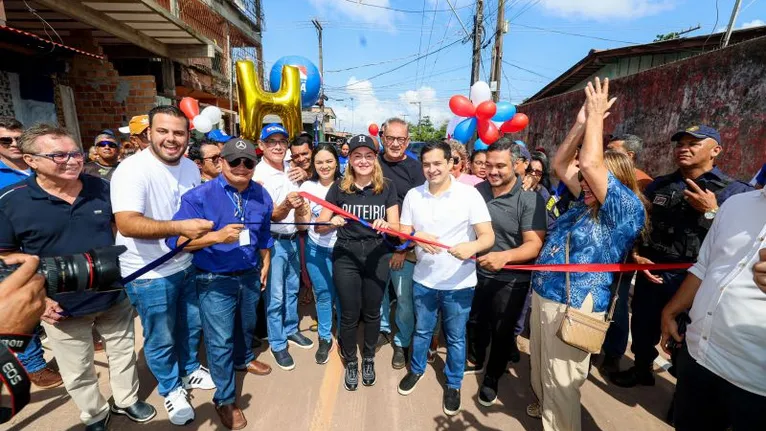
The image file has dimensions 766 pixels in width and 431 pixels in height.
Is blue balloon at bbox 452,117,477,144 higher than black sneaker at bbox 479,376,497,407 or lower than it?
higher

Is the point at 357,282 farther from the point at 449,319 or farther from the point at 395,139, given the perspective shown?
the point at 395,139

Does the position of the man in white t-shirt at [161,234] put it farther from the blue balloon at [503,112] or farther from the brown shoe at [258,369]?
the blue balloon at [503,112]

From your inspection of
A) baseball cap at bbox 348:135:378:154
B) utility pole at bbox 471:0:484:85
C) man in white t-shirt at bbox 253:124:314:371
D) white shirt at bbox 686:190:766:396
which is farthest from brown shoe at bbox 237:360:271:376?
utility pole at bbox 471:0:484:85

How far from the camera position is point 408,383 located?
2.99 m

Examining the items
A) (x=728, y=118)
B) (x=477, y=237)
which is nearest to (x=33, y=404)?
(x=477, y=237)

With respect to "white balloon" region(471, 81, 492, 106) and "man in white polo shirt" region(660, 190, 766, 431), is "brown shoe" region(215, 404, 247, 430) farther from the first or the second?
"white balloon" region(471, 81, 492, 106)

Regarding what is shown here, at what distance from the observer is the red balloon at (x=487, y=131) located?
255 inches

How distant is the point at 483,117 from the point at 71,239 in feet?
20.1

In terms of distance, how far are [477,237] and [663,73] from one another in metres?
7.10

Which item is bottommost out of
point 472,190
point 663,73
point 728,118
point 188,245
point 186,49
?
point 188,245

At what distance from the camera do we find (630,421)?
8.92ft

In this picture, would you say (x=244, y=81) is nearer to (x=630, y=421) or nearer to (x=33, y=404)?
(x=33, y=404)

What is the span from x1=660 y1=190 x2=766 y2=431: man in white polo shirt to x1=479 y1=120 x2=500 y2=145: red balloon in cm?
492

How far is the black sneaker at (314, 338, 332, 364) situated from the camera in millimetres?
3375
